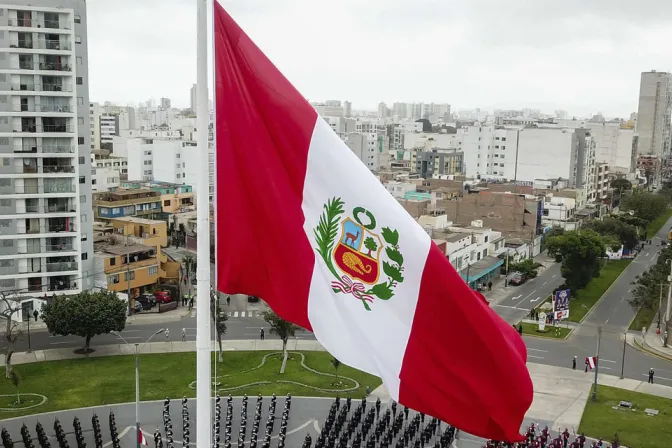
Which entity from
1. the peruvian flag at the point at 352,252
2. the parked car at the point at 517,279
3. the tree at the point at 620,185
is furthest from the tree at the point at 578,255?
the tree at the point at 620,185

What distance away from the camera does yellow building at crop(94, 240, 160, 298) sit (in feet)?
150

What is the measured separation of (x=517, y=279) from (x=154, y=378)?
30524 mm

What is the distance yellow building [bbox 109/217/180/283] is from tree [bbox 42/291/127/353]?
1407 centimetres

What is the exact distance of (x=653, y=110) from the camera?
16862cm

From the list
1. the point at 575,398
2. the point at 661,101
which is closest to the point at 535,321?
the point at 575,398

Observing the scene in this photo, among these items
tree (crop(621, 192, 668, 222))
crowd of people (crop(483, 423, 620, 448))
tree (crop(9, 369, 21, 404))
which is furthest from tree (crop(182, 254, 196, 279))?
tree (crop(621, 192, 668, 222))

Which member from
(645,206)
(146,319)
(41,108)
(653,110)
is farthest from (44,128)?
(653,110)

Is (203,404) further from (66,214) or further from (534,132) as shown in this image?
(534,132)

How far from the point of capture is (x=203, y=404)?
6.77 m

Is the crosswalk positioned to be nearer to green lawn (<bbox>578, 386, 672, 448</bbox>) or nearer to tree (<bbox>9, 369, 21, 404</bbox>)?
tree (<bbox>9, 369, 21, 404</bbox>)

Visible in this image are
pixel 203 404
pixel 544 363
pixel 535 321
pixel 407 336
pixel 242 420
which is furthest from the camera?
pixel 535 321

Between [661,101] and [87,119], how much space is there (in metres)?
154

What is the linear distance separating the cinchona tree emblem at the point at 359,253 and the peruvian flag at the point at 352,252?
10 mm

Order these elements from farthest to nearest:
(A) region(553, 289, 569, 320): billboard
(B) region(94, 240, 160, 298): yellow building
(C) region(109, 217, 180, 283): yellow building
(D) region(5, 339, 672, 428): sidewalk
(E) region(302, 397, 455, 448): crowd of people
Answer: (C) region(109, 217, 180, 283): yellow building
(B) region(94, 240, 160, 298): yellow building
(A) region(553, 289, 569, 320): billboard
(D) region(5, 339, 672, 428): sidewalk
(E) region(302, 397, 455, 448): crowd of people
